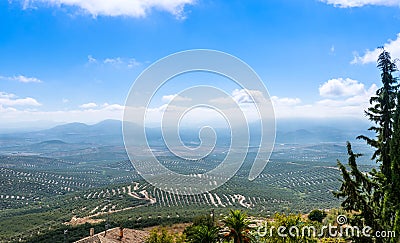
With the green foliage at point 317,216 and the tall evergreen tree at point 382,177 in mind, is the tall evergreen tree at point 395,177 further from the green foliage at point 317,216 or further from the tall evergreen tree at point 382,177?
the green foliage at point 317,216

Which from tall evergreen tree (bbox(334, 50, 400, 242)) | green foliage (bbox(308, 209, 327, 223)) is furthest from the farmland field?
tall evergreen tree (bbox(334, 50, 400, 242))

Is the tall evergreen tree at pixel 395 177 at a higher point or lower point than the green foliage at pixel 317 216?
higher

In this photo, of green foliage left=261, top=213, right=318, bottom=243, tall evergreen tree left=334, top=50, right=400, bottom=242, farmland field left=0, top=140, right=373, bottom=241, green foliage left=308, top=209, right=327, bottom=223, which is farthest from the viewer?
farmland field left=0, top=140, right=373, bottom=241

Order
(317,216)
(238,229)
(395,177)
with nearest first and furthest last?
(395,177) < (238,229) < (317,216)

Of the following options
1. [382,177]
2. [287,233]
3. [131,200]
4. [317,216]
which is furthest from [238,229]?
[131,200]

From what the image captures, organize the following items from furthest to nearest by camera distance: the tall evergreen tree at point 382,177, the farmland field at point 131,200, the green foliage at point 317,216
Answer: the farmland field at point 131,200 → the green foliage at point 317,216 → the tall evergreen tree at point 382,177

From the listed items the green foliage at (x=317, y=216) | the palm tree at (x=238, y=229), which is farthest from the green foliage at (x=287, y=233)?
the green foliage at (x=317, y=216)

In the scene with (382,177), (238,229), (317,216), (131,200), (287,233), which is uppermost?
(382,177)

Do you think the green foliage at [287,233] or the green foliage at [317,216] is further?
the green foliage at [317,216]

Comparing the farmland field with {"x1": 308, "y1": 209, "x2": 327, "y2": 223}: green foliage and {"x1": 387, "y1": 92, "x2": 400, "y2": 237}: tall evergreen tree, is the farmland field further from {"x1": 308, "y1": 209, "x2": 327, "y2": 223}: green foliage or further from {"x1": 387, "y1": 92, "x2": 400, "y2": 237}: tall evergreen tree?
{"x1": 387, "y1": 92, "x2": 400, "y2": 237}: tall evergreen tree

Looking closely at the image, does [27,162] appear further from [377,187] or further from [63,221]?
[377,187]

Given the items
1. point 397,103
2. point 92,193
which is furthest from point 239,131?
point 92,193

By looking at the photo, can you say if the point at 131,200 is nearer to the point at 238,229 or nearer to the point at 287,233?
the point at 238,229

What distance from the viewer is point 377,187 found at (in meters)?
12.4
